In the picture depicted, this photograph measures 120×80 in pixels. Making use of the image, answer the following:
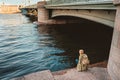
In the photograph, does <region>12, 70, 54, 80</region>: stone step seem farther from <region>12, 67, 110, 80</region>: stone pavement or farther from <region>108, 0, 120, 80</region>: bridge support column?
<region>108, 0, 120, 80</region>: bridge support column

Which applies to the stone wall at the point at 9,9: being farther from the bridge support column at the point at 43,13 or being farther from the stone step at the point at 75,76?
the stone step at the point at 75,76

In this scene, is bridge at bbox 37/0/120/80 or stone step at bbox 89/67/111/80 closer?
bridge at bbox 37/0/120/80

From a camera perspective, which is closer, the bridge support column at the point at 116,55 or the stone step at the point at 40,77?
the bridge support column at the point at 116,55

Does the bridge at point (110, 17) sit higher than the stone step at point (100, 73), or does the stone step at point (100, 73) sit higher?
the bridge at point (110, 17)

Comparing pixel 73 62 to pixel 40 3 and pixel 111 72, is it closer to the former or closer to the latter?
pixel 111 72

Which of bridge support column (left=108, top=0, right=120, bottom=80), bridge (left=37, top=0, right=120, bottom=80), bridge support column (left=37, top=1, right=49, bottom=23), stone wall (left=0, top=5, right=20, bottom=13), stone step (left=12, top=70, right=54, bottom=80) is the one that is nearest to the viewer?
bridge support column (left=108, top=0, right=120, bottom=80)

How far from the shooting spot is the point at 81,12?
741 inches

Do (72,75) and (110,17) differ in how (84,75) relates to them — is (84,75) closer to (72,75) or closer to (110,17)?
(72,75)

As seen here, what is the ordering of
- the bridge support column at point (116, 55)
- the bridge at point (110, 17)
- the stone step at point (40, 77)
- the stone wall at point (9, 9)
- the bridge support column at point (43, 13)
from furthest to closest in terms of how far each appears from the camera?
1. the stone wall at point (9, 9)
2. the bridge support column at point (43, 13)
3. the stone step at point (40, 77)
4. the bridge at point (110, 17)
5. the bridge support column at point (116, 55)

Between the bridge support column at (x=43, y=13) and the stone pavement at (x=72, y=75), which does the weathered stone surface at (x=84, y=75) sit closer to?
the stone pavement at (x=72, y=75)

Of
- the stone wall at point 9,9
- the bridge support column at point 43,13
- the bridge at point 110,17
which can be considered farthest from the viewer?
the stone wall at point 9,9

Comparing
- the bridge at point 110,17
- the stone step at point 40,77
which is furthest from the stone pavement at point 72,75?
the bridge at point 110,17

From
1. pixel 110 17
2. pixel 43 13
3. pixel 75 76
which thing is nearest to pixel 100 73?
pixel 75 76

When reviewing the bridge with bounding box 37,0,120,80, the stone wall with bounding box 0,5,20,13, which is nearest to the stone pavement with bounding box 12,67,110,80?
the bridge with bounding box 37,0,120,80
